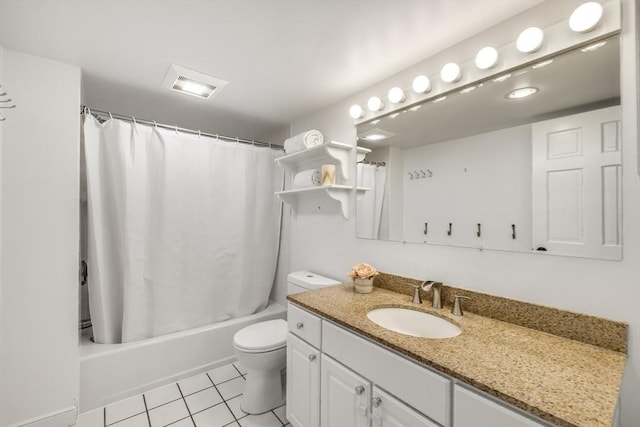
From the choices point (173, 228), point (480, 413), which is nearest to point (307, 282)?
point (173, 228)

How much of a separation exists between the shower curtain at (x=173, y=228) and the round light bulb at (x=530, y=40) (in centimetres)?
204

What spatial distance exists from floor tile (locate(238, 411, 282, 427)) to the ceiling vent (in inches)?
85.8

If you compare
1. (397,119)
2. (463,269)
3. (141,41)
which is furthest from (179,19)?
(463,269)

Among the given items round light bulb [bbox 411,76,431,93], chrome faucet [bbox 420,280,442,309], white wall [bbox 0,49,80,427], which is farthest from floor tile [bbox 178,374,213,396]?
round light bulb [bbox 411,76,431,93]

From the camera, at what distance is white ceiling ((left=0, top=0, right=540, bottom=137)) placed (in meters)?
1.21

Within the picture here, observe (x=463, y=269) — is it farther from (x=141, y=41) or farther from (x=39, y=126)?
(x=39, y=126)

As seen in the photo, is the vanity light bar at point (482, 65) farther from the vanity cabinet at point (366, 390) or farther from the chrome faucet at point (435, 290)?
the vanity cabinet at point (366, 390)

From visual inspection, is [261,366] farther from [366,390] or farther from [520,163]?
[520,163]

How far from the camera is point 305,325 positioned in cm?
144

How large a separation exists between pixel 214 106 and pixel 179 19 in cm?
103

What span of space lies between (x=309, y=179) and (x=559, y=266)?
5.10 feet

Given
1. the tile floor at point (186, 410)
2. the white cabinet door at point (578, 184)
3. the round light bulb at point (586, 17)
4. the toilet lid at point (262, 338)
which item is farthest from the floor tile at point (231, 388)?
the round light bulb at point (586, 17)

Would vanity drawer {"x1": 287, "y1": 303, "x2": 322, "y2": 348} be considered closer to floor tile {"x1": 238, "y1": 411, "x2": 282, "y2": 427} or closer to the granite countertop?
the granite countertop

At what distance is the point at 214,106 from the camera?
229 centimetres
